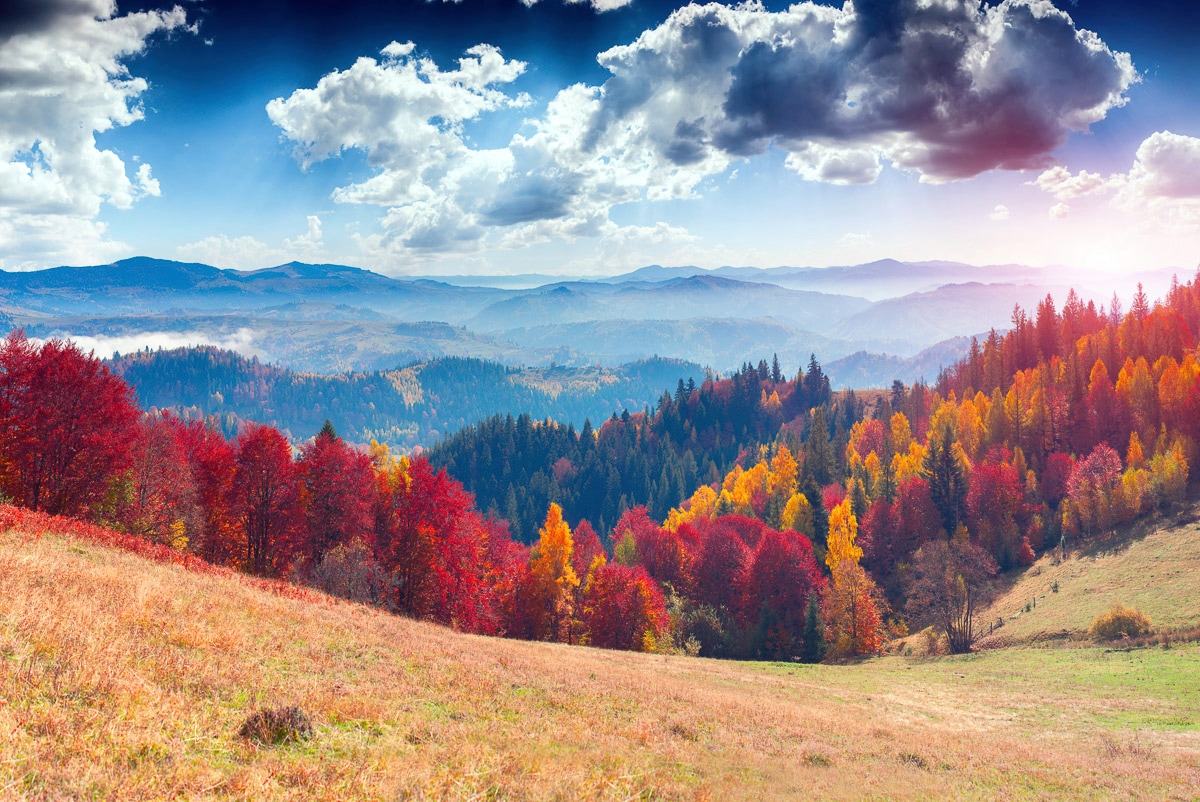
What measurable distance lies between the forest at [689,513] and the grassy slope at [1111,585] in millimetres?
4528

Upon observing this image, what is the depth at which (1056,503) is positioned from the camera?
9950 cm

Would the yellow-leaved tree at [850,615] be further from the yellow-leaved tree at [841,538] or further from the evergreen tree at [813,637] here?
the yellow-leaved tree at [841,538]

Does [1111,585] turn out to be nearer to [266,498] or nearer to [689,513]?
[689,513]

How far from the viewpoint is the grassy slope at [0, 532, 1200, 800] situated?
365 inches

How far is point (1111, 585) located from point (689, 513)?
75.2 metres

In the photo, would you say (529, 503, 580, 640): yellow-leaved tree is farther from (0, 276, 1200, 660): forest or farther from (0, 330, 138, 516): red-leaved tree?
(0, 330, 138, 516): red-leaved tree

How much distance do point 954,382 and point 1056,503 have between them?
3383 inches

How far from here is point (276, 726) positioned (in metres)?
11.0

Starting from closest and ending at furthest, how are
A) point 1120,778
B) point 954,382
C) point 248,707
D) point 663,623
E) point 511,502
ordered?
1. point 248,707
2. point 1120,778
3. point 663,623
4. point 954,382
5. point 511,502

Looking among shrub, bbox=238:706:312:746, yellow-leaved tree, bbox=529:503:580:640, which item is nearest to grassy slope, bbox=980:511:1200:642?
yellow-leaved tree, bbox=529:503:580:640

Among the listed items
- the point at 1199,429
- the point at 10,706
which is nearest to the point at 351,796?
the point at 10,706

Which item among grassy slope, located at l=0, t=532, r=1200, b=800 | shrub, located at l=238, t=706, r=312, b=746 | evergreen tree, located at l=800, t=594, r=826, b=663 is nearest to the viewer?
grassy slope, located at l=0, t=532, r=1200, b=800

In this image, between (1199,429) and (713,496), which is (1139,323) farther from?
(713,496)

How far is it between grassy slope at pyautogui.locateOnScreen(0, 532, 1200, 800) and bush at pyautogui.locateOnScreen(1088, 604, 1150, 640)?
65.6ft
